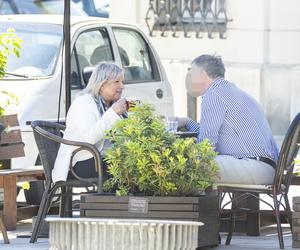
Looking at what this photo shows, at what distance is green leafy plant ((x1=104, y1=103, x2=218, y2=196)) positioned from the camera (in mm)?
7012

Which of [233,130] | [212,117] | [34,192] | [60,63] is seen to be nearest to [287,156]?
[233,130]

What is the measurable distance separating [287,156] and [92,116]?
4.25ft

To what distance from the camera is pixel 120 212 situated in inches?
278

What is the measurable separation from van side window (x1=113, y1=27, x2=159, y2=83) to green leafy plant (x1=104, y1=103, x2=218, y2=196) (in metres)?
4.55

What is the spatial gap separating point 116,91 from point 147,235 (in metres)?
1.98

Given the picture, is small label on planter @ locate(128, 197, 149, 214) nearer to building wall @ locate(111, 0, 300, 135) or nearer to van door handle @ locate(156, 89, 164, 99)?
van door handle @ locate(156, 89, 164, 99)

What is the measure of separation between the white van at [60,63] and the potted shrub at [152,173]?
2619 mm

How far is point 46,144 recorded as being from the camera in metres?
8.30

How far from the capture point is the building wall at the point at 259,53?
16.0 metres

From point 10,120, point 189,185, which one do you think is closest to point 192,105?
point 10,120

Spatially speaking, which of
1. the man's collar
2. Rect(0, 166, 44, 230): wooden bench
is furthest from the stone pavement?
the man's collar

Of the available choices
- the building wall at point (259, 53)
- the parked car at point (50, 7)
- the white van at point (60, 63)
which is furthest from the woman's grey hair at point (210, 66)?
the parked car at point (50, 7)

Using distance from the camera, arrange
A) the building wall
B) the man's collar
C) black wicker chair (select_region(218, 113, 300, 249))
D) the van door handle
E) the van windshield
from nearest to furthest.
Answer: black wicker chair (select_region(218, 113, 300, 249)), the man's collar, the van windshield, the van door handle, the building wall

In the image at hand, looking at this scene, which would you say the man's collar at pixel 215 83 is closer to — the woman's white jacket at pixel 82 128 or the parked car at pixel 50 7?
the woman's white jacket at pixel 82 128
